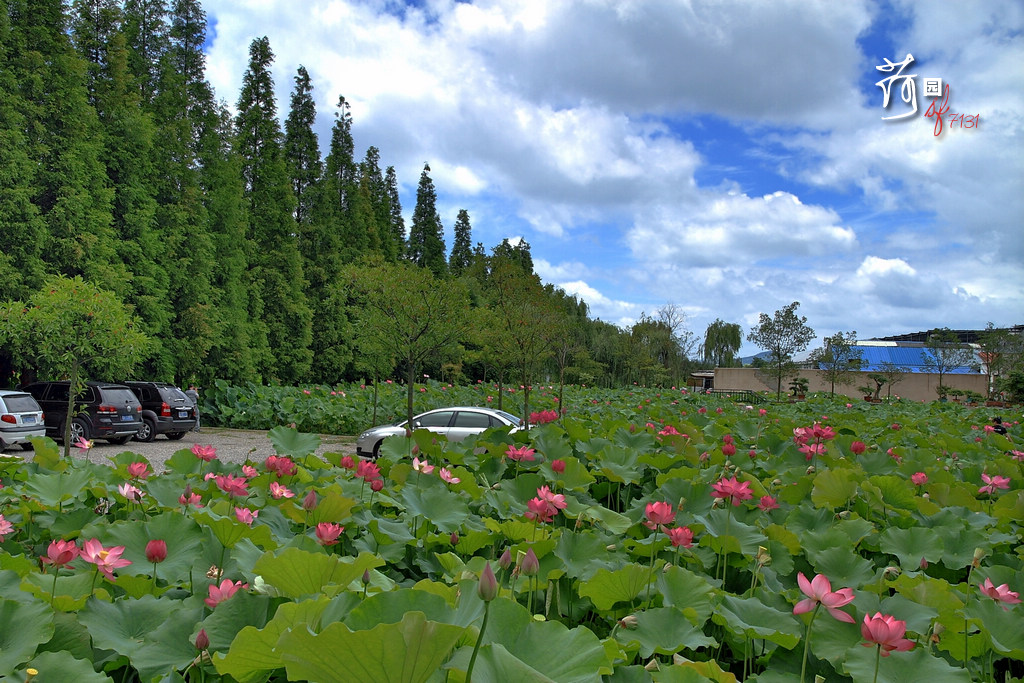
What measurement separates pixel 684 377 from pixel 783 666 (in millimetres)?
50754

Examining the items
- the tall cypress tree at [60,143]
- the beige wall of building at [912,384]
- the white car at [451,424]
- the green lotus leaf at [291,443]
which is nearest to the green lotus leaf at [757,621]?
the green lotus leaf at [291,443]

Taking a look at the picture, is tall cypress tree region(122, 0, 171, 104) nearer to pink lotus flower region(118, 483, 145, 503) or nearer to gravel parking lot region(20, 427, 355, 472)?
gravel parking lot region(20, 427, 355, 472)

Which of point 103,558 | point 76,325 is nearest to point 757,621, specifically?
point 103,558

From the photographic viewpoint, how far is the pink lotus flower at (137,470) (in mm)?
2783

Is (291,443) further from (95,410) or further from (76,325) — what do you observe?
(95,410)

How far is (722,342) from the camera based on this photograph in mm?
67562

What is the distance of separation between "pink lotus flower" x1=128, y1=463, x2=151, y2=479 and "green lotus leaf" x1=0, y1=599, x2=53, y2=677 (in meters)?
1.51

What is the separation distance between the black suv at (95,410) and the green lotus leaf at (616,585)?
15.0m

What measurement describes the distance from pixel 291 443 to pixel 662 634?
91.2 inches

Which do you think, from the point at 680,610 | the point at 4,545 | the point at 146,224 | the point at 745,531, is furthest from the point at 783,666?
the point at 146,224

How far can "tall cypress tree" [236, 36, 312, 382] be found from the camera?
1005 inches

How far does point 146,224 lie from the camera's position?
19.2 meters

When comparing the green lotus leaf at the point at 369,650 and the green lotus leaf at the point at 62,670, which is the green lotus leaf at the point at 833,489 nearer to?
the green lotus leaf at the point at 369,650

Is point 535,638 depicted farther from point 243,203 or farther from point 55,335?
point 243,203
